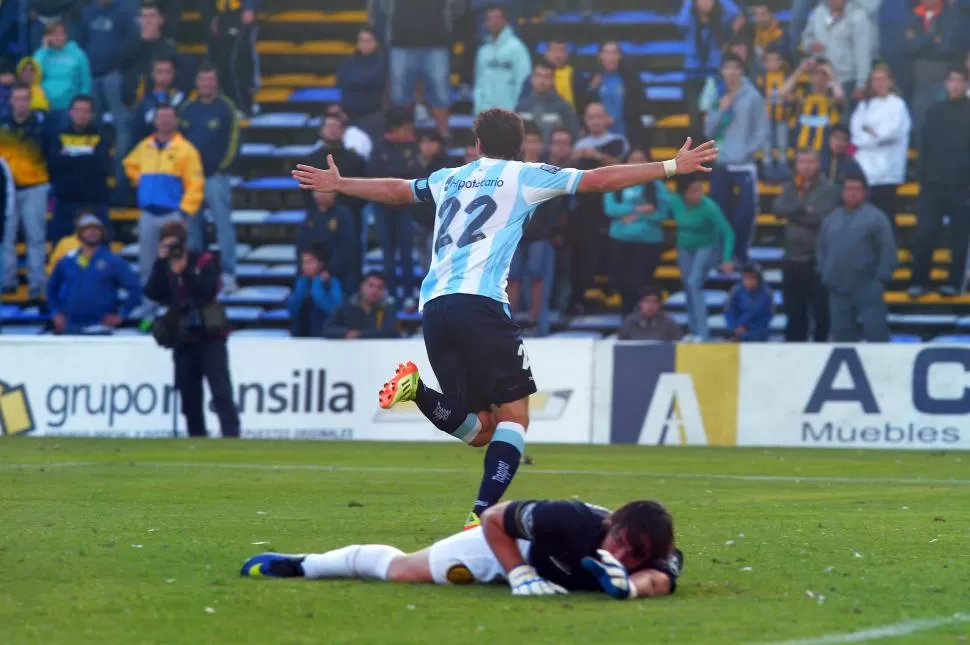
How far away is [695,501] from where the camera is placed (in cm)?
1188

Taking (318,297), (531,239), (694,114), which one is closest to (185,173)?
(318,297)

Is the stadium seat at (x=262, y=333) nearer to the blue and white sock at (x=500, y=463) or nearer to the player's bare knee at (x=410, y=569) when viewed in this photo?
the blue and white sock at (x=500, y=463)

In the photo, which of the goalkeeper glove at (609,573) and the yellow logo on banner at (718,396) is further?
the yellow logo on banner at (718,396)

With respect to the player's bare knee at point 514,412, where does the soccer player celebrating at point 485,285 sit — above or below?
above

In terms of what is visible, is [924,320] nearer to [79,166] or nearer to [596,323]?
[596,323]

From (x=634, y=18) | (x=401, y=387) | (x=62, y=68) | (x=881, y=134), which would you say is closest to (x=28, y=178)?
(x=62, y=68)

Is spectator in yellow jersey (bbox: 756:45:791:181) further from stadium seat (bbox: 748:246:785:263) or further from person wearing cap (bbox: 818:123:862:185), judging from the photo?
stadium seat (bbox: 748:246:785:263)

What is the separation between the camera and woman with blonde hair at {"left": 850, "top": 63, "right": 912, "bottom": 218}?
22.1 m

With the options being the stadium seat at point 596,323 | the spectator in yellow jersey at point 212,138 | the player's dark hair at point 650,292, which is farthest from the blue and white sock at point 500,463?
the spectator in yellow jersey at point 212,138

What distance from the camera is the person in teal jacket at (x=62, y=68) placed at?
24.7 metres

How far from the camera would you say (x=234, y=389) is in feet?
69.8

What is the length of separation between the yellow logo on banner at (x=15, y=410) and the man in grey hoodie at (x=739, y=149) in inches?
370

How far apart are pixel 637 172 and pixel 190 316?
39.3ft

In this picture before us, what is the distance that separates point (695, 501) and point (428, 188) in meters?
3.80
